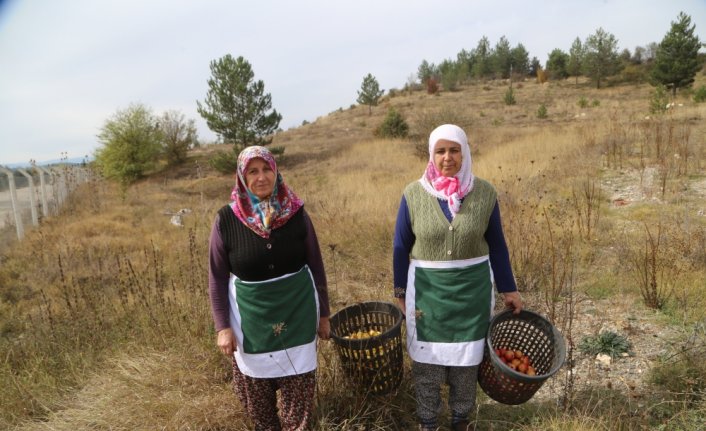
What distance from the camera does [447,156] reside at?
76.0 inches

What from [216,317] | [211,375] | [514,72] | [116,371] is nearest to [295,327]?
[216,317]

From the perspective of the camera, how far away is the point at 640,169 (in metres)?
7.40

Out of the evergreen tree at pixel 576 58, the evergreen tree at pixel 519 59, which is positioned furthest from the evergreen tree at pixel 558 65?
the evergreen tree at pixel 519 59

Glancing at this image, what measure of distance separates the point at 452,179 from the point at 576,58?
144 ft

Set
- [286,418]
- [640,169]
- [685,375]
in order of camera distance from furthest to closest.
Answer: [640,169]
[685,375]
[286,418]

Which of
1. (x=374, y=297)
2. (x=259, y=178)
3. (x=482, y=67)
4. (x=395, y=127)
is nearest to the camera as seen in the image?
(x=259, y=178)

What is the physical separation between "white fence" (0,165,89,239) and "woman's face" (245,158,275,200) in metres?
7.60

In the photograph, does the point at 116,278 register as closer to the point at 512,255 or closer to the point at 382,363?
the point at 382,363

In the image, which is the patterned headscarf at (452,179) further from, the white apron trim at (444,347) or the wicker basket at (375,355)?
the wicker basket at (375,355)

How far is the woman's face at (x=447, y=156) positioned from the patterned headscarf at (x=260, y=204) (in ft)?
2.55

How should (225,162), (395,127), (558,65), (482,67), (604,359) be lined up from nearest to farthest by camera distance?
1. (604,359)
2. (225,162)
3. (395,127)
4. (558,65)
5. (482,67)

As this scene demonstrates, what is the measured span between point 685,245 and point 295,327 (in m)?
4.26

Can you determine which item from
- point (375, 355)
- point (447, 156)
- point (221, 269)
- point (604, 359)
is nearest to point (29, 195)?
point (221, 269)

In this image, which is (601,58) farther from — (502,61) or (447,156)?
(447,156)
